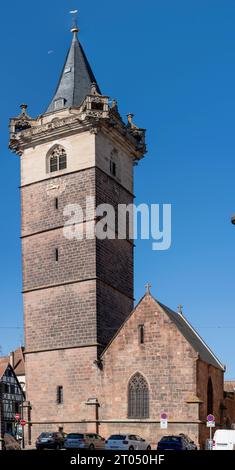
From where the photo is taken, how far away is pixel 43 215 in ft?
139

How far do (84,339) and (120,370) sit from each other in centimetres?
271

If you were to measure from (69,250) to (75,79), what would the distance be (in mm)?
11662

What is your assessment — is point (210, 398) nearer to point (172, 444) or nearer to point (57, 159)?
point (172, 444)

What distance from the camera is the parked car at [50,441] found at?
33.2m

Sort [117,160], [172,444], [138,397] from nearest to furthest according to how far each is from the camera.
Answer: [172,444] → [138,397] → [117,160]

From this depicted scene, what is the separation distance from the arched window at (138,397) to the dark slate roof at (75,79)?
1705 cm

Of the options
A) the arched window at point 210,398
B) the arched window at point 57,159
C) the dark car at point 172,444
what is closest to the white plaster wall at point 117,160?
the arched window at point 57,159

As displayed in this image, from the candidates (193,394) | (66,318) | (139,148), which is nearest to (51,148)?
(139,148)

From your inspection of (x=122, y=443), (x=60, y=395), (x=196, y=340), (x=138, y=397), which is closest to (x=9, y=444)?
(x=60, y=395)

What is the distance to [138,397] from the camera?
121 feet
